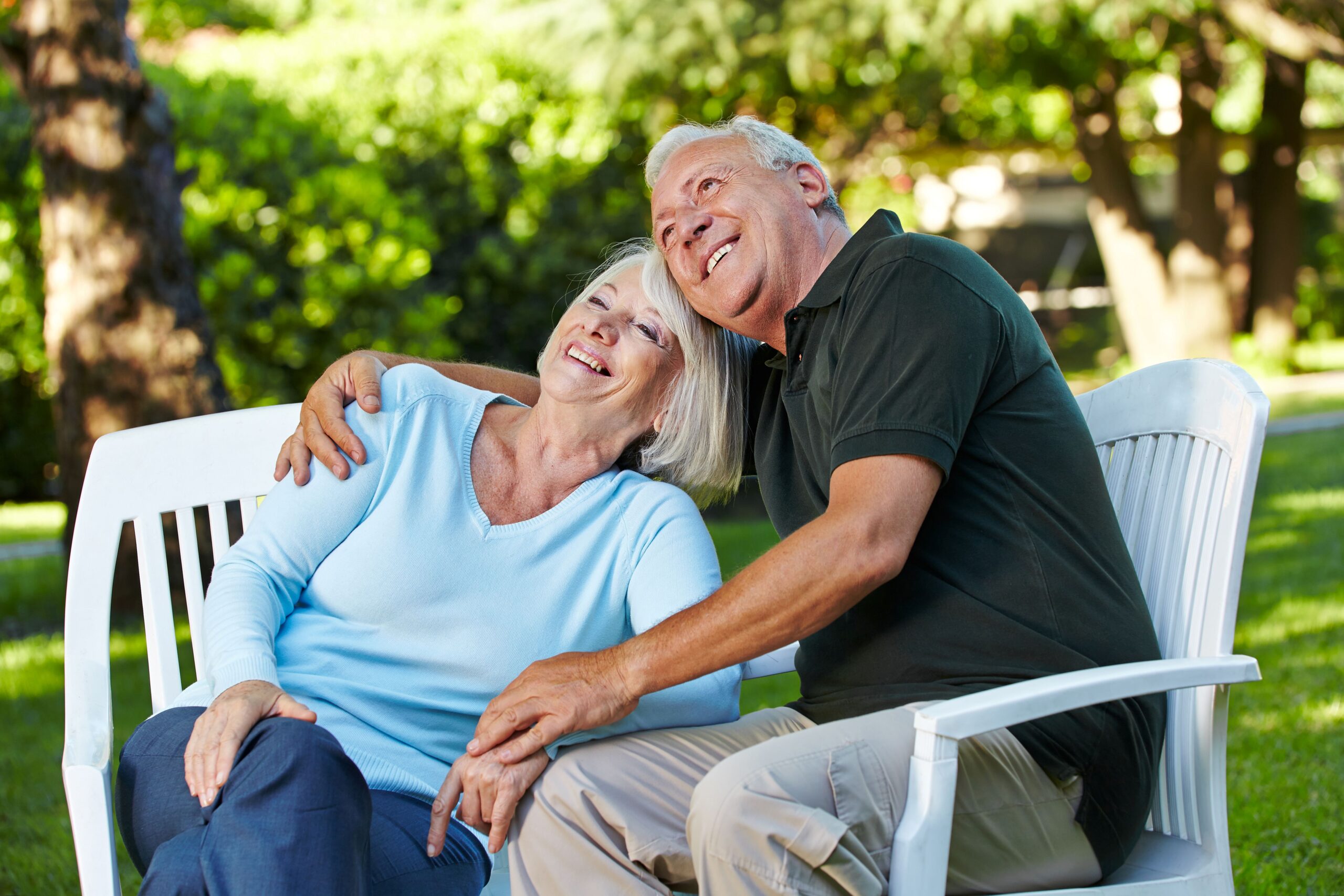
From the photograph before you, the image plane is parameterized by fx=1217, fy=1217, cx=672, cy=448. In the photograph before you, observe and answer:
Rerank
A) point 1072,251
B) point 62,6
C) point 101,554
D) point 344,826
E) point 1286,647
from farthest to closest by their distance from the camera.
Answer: point 1072,251 → point 62,6 → point 1286,647 → point 101,554 → point 344,826

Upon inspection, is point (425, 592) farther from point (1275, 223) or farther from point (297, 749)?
point (1275, 223)

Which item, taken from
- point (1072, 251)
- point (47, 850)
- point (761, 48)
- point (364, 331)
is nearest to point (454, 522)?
point (47, 850)

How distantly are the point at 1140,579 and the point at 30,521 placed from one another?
8.79 metres

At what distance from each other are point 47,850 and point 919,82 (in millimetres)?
11680

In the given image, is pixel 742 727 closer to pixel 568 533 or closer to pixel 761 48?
pixel 568 533

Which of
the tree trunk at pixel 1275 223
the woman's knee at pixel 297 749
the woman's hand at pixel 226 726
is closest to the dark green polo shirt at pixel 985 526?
the woman's knee at pixel 297 749

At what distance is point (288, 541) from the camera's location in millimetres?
2379

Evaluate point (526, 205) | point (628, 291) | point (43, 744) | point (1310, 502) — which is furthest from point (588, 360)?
point (526, 205)

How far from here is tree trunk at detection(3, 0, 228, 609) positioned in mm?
5910

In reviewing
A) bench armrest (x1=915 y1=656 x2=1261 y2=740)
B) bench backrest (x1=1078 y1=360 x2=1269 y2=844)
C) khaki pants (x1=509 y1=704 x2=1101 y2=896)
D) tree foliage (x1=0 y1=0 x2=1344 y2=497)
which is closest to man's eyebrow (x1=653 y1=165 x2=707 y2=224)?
bench backrest (x1=1078 y1=360 x2=1269 y2=844)

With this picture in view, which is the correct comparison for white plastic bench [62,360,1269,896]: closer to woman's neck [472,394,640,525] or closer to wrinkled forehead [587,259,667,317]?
woman's neck [472,394,640,525]

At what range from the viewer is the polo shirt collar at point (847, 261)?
88.4 inches

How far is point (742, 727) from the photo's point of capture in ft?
7.59

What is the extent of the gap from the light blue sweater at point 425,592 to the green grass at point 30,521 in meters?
6.34
